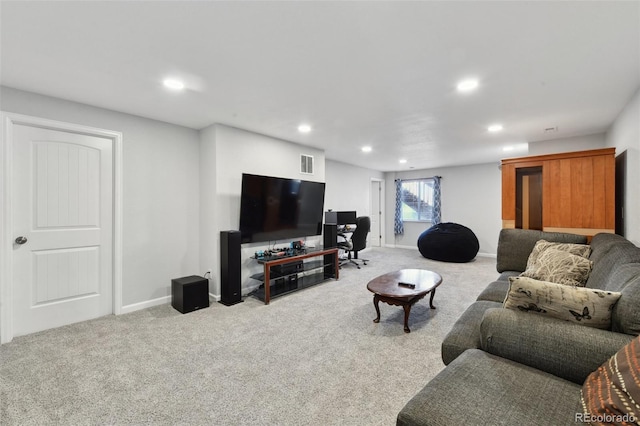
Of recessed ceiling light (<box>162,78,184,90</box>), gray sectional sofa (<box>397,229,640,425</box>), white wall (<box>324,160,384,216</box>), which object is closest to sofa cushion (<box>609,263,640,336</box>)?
gray sectional sofa (<box>397,229,640,425</box>)

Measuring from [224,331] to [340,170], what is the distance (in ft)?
16.1

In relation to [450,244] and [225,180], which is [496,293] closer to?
[225,180]

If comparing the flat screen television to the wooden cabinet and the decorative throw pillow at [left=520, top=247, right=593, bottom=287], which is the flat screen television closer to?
the wooden cabinet

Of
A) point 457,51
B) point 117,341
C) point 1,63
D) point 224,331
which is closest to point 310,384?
point 224,331

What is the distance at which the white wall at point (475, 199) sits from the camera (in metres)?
7.02

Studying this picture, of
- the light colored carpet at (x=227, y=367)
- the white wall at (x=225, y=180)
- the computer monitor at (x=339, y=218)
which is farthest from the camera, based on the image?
the computer monitor at (x=339, y=218)

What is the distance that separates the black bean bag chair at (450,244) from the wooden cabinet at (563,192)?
2.51 metres

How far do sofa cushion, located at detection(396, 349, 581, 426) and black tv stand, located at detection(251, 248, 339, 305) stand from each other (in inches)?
107

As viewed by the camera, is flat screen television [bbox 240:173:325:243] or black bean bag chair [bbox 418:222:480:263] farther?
black bean bag chair [bbox 418:222:480:263]

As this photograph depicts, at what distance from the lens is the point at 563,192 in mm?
3357

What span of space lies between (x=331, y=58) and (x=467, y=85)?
1381mm

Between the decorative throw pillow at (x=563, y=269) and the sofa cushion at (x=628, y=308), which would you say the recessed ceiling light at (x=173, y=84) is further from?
the decorative throw pillow at (x=563, y=269)

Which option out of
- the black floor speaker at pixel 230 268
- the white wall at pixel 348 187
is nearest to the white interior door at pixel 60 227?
the black floor speaker at pixel 230 268

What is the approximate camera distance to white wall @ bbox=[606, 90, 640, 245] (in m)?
2.61
